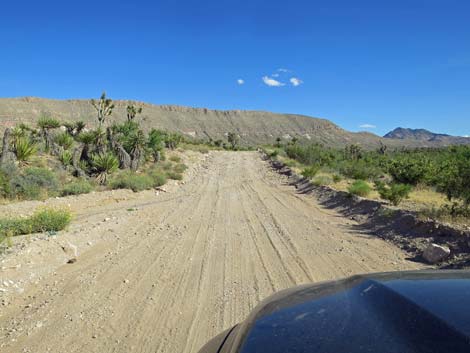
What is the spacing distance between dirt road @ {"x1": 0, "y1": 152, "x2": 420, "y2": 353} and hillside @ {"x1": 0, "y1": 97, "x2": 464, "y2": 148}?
92915 millimetres

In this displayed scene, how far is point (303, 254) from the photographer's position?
7.39 meters

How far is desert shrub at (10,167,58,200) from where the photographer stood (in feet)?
46.0

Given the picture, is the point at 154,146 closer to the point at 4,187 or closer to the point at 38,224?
the point at 4,187

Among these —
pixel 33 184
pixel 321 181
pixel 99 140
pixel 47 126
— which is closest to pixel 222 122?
pixel 47 126

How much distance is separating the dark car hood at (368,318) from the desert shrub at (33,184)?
1425 centimetres

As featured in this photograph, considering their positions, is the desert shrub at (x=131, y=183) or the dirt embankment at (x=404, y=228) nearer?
the dirt embankment at (x=404, y=228)

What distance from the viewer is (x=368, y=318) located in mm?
2121

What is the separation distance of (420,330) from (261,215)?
31.9 ft

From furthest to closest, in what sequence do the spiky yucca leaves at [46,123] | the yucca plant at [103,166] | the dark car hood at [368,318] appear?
the spiky yucca leaves at [46,123] → the yucca plant at [103,166] → the dark car hood at [368,318]

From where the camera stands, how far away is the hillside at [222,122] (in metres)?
105

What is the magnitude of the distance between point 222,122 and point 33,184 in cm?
12223

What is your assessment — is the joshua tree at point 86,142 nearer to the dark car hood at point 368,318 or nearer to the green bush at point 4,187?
the green bush at point 4,187

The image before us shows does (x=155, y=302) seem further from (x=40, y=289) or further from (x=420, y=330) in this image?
(x=420, y=330)

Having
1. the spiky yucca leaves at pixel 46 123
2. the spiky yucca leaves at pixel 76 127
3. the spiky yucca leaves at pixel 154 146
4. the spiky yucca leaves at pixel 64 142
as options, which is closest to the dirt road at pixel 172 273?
the spiky yucca leaves at pixel 64 142
